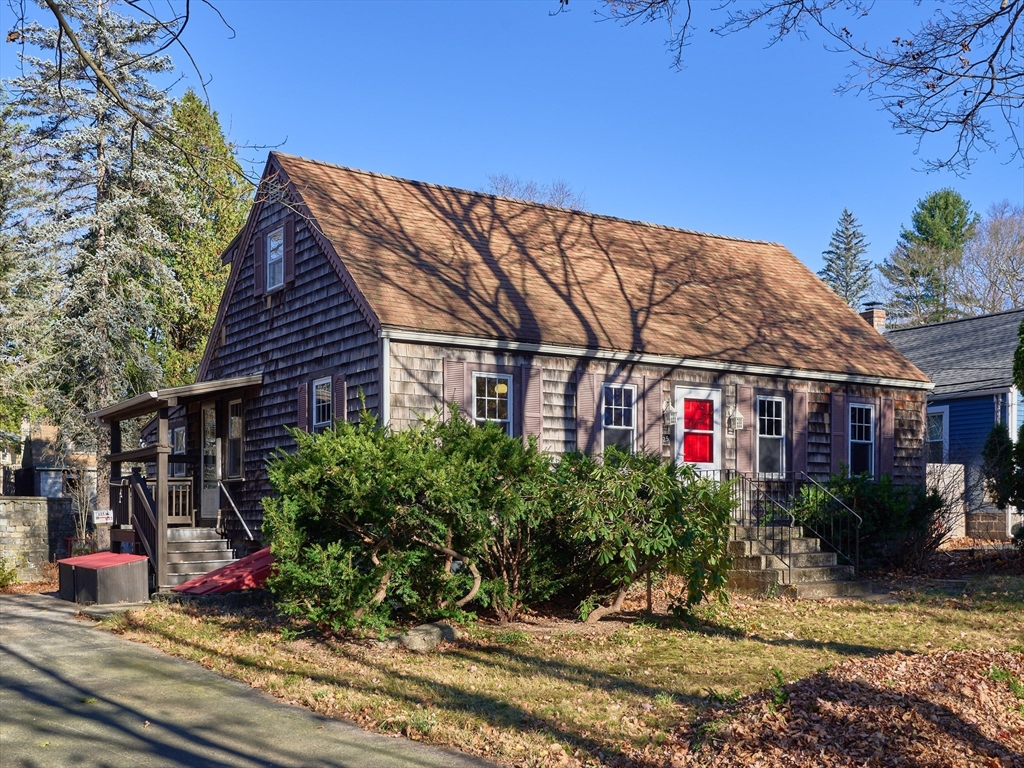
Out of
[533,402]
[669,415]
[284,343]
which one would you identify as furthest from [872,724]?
[284,343]

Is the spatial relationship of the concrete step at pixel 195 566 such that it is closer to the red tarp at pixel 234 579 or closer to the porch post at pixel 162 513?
the porch post at pixel 162 513

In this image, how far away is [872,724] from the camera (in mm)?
6516

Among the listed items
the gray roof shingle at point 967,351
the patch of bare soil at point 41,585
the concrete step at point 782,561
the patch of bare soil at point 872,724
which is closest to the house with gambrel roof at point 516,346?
the concrete step at point 782,561

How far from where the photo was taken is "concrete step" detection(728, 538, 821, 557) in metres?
15.0

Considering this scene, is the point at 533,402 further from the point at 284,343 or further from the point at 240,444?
the point at 240,444

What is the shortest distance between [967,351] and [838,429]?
1232 centimetres

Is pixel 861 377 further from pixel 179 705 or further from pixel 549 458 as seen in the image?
pixel 179 705

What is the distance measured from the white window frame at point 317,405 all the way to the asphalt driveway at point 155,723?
6363 mm

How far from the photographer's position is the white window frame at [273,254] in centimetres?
1909

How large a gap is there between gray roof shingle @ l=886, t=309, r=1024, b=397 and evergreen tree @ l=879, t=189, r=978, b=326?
24.7 m

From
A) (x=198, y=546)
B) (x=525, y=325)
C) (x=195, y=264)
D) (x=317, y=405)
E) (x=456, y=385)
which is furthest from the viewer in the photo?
(x=195, y=264)

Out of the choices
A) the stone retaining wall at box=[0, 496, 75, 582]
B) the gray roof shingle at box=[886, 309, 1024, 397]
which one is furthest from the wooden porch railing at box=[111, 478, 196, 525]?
the gray roof shingle at box=[886, 309, 1024, 397]

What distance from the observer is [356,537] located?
11.4m

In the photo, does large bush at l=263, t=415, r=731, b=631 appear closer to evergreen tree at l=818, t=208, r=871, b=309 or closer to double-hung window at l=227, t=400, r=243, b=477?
double-hung window at l=227, t=400, r=243, b=477
